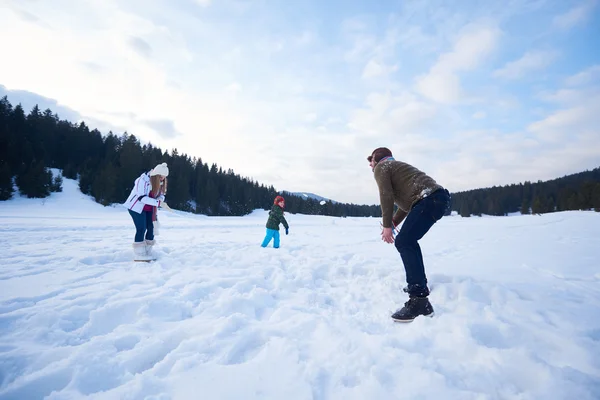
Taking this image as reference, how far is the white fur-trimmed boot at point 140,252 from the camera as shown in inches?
209

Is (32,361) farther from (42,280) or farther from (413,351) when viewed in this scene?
(413,351)

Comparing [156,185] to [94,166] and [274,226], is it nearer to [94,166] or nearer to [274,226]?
[274,226]

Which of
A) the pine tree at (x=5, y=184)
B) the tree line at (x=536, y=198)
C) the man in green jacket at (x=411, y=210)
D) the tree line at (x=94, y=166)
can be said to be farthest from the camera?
the tree line at (x=536, y=198)

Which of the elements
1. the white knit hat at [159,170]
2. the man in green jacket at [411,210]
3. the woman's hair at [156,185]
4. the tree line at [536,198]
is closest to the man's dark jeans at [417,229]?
the man in green jacket at [411,210]

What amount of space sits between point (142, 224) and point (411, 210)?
211 inches

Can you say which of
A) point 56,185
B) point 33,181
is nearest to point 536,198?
point 56,185

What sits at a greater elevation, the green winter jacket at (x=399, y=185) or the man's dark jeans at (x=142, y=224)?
the green winter jacket at (x=399, y=185)

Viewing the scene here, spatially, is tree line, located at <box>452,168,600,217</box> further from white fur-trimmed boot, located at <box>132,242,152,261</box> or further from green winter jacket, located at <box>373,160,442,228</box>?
white fur-trimmed boot, located at <box>132,242,152,261</box>

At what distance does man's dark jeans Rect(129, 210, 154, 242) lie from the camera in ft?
17.5

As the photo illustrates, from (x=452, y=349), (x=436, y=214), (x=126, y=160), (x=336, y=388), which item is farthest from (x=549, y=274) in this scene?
(x=126, y=160)

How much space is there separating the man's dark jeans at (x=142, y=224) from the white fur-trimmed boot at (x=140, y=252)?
10cm

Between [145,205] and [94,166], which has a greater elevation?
[94,166]

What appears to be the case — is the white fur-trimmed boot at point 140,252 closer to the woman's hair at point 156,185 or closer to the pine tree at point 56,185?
the woman's hair at point 156,185

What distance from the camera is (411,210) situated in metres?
3.15
